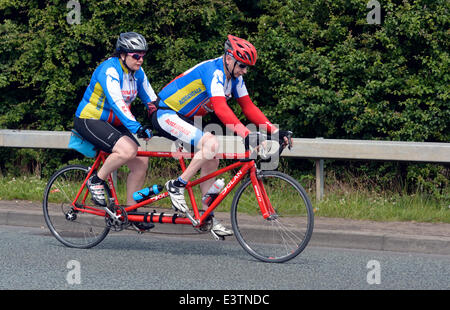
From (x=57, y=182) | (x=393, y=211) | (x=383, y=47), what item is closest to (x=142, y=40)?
(x=57, y=182)

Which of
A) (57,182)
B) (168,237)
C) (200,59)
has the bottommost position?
(168,237)

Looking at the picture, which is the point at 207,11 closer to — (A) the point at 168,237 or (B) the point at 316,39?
(B) the point at 316,39

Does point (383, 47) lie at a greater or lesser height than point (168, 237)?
greater

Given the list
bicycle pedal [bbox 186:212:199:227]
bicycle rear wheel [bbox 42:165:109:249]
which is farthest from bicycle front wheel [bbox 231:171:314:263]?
bicycle rear wheel [bbox 42:165:109:249]

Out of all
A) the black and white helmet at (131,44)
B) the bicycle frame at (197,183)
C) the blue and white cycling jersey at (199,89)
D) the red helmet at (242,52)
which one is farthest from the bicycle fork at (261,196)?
the black and white helmet at (131,44)

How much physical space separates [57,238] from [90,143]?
1.04 m

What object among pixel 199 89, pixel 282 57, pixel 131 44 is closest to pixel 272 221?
pixel 199 89

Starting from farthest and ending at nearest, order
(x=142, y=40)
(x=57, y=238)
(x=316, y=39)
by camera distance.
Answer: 1. (x=316, y=39)
2. (x=57, y=238)
3. (x=142, y=40)

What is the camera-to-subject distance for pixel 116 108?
685 centimetres

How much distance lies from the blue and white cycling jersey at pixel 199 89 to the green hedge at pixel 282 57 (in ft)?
11.2

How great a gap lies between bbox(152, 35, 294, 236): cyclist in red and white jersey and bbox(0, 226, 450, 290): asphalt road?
505 millimetres

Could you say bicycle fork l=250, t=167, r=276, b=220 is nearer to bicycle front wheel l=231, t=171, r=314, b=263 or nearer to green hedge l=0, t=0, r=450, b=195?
bicycle front wheel l=231, t=171, r=314, b=263
